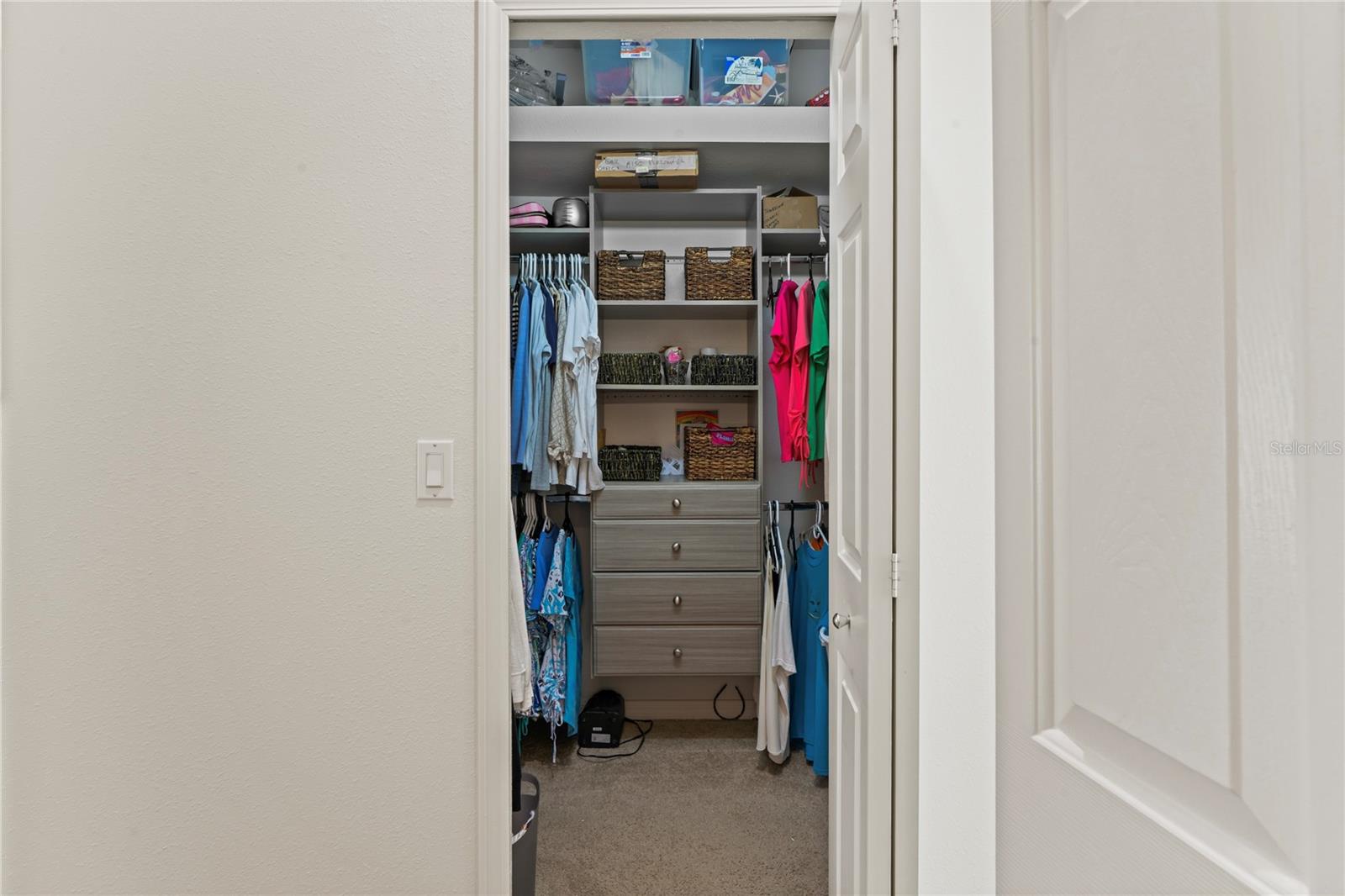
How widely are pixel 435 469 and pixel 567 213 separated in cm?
166

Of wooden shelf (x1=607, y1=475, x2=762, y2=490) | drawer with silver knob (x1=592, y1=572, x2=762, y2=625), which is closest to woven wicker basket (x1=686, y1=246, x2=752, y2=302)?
wooden shelf (x1=607, y1=475, x2=762, y2=490)

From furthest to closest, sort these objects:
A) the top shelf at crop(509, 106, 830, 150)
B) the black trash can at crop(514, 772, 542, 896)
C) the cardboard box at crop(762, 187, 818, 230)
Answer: the cardboard box at crop(762, 187, 818, 230), the top shelf at crop(509, 106, 830, 150), the black trash can at crop(514, 772, 542, 896)

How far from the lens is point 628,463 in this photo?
2.68m

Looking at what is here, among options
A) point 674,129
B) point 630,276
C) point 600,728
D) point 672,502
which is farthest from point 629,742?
point 674,129

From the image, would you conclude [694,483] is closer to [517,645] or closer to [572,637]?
[572,637]

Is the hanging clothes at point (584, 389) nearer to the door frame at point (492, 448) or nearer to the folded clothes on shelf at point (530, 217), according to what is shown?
the folded clothes on shelf at point (530, 217)

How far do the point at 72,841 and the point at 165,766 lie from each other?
0.71 ft

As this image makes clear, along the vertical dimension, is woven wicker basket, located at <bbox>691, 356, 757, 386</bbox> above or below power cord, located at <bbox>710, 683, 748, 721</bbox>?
above

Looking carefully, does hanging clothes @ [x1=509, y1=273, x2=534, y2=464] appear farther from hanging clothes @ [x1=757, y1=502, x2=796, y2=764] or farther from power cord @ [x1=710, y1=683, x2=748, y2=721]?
power cord @ [x1=710, y1=683, x2=748, y2=721]

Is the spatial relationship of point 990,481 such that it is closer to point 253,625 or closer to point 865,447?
point 865,447

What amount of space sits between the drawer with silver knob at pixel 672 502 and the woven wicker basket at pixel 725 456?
0.08 meters

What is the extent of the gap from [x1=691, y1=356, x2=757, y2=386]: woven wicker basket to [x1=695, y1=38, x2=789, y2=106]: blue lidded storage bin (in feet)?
2.98

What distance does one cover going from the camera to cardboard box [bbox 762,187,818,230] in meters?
2.64

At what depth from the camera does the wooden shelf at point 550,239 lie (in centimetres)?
263
